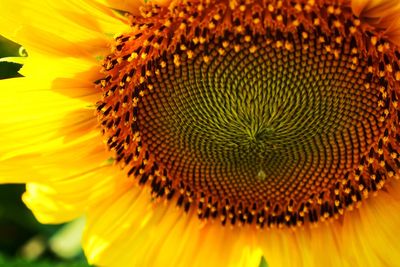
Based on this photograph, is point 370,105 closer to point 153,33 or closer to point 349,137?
point 349,137

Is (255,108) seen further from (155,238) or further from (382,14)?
(155,238)

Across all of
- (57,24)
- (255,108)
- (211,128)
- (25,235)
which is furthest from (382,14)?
(25,235)

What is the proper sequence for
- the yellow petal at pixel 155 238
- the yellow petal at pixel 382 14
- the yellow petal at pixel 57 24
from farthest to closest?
1. the yellow petal at pixel 155 238
2. the yellow petal at pixel 57 24
3. the yellow petal at pixel 382 14

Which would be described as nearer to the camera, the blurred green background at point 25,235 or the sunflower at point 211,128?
the sunflower at point 211,128

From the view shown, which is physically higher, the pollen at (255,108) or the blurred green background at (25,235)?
the pollen at (255,108)

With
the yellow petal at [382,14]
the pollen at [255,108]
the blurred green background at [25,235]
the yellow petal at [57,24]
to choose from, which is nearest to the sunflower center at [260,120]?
the pollen at [255,108]

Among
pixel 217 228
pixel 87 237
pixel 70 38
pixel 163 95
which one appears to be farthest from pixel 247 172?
pixel 70 38

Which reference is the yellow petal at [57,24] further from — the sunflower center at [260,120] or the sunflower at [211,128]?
the sunflower center at [260,120]

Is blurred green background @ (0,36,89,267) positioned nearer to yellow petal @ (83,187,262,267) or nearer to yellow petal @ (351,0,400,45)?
→ yellow petal @ (83,187,262,267)
